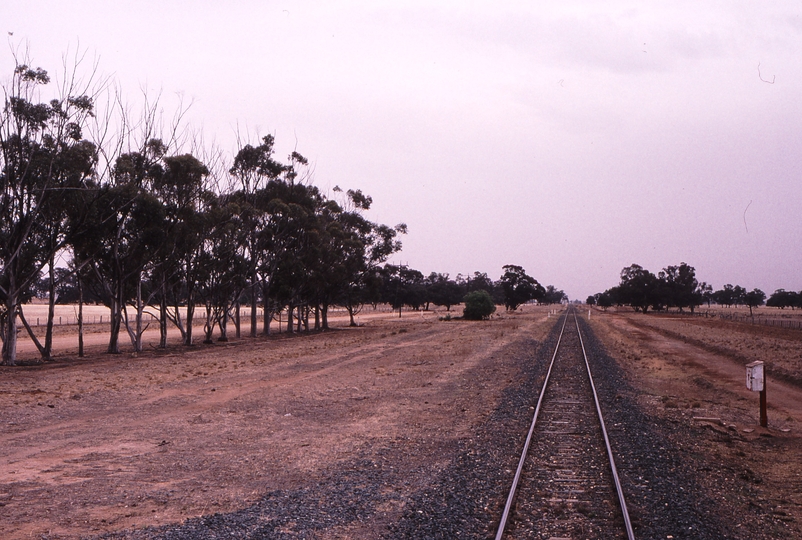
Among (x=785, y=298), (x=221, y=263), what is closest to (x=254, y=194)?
(x=221, y=263)

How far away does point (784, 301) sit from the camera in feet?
537

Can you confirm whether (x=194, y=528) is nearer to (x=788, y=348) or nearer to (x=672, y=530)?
(x=672, y=530)

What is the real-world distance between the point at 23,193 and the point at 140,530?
2356 cm

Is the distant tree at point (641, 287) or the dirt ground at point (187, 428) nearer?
the dirt ground at point (187, 428)

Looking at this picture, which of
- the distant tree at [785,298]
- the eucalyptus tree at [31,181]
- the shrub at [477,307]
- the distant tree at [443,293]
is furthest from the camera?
the distant tree at [785,298]

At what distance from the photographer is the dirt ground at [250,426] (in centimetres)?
802

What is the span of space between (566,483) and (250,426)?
7063 millimetres

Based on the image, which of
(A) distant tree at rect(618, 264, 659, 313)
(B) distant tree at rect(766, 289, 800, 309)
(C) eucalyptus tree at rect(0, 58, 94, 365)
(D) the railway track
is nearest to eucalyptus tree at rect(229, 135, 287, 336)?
(C) eucalyptus tree at rect(0, 58, 94, 365)

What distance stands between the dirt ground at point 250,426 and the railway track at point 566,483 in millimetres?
1365

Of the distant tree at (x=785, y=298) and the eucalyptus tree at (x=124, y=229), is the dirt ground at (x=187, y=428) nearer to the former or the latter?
the eucalyptus tree at (x=124, y=229)

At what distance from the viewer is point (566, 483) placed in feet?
28.0

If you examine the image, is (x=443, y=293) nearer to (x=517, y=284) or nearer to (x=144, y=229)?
(x=517, y=284)

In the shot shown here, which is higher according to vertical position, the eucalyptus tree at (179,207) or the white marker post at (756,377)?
the eucalyptus tree at (179,207)

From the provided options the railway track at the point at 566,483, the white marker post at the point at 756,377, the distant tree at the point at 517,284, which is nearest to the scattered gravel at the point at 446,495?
the railway track at the point at 566,483
